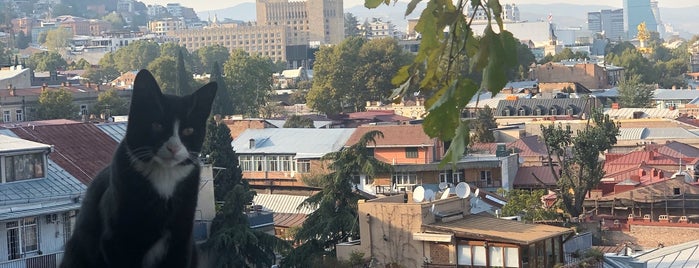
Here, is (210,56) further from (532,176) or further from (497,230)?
(497,230)

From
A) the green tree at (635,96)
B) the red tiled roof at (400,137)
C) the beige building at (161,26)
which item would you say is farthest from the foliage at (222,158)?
the beige building at (161,26)

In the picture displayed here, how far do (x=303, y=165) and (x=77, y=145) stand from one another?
52.3 ft

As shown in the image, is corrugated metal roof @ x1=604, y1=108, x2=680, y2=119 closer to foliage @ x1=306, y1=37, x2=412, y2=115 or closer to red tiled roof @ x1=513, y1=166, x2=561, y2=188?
red tiled roof @ x1=513, y1=166, x2=561, y2=188

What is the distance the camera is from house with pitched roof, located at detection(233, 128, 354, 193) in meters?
34.0

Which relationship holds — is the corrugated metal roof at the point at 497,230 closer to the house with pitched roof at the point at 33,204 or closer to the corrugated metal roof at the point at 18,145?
the house with pitched roof at the point at 33,204

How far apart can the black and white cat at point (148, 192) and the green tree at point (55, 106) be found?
153 feet

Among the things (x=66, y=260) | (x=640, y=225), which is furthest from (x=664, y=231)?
(x=66, y=260)

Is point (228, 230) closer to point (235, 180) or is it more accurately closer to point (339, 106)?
point (235, 180)

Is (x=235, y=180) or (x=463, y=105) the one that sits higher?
(x=463, y=105)

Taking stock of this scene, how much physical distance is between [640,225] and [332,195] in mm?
8056

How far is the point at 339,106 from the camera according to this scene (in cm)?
6078

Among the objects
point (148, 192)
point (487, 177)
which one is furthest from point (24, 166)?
point (487, 177)

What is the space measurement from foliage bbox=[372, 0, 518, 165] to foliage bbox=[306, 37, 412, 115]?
55943 millimetres

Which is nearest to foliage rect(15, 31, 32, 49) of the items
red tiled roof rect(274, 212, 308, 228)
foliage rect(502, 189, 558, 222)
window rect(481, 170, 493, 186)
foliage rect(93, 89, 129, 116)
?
foliage rect(93, 89, 129, 116)
